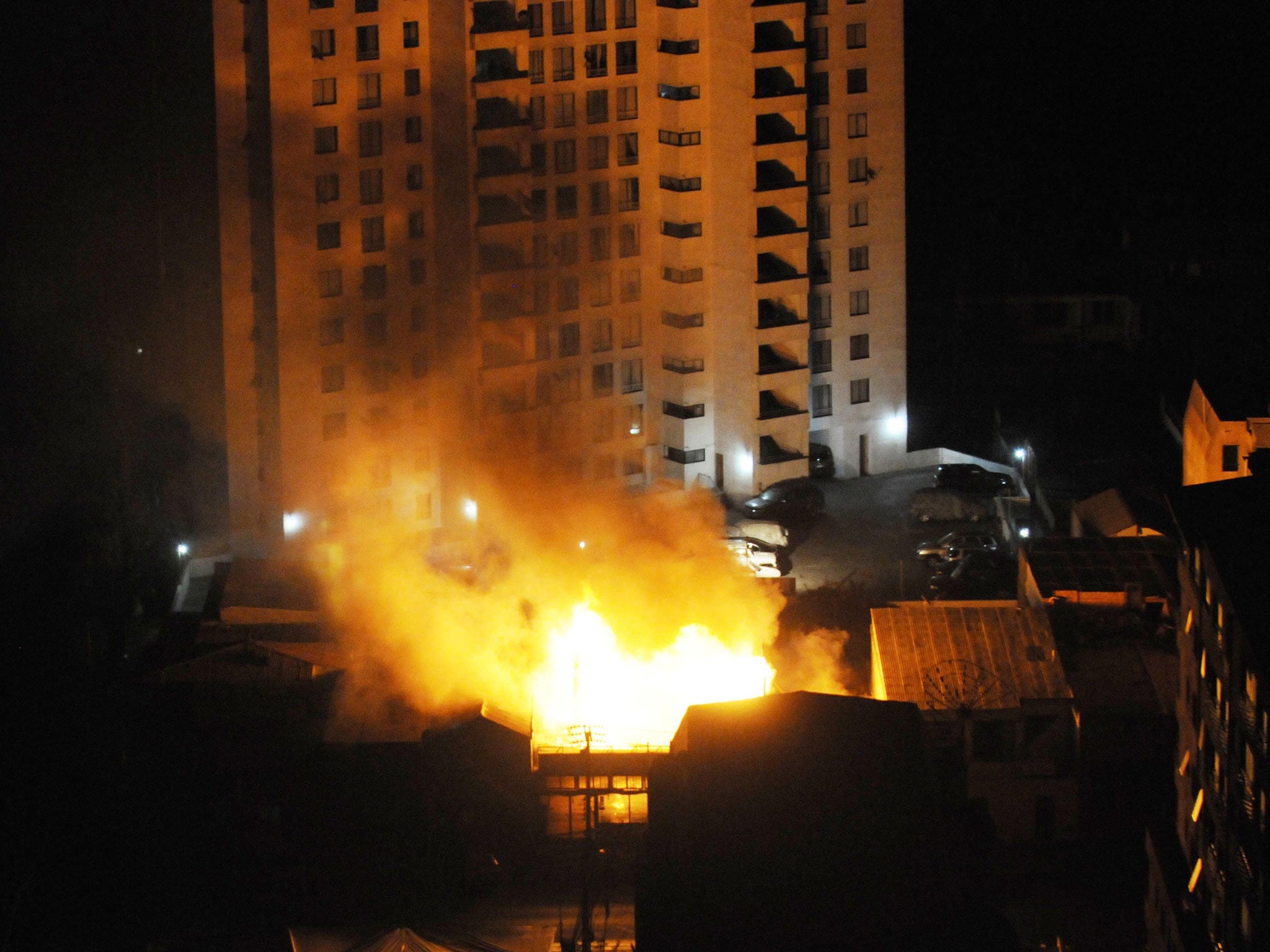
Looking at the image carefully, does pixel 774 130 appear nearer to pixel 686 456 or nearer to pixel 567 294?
pixel 567 294

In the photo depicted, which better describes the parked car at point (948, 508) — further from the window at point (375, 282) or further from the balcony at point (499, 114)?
the window at point (375, 282)

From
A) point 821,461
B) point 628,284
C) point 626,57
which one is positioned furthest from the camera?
point 821,461

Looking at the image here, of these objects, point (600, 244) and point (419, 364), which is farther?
point (600, 244)

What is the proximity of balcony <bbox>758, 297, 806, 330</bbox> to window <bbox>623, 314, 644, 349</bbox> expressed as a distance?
7.15 ft

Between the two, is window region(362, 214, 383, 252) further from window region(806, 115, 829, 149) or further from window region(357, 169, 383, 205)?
window region(806, 115, 829, 149)

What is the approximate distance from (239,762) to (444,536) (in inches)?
365

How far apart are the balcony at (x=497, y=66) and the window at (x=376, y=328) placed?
4.42 meters

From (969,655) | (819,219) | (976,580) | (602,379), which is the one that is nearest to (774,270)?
(819,219)

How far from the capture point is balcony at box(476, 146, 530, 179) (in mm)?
31328

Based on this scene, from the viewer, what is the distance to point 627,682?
2545 cm

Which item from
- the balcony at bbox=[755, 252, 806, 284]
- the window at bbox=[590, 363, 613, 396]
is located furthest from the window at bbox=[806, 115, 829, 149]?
the window at bbox=[590, 363, 613, 396]

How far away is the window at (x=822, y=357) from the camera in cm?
3397

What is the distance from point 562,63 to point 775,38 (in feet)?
12.7

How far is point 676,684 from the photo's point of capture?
2533cm
